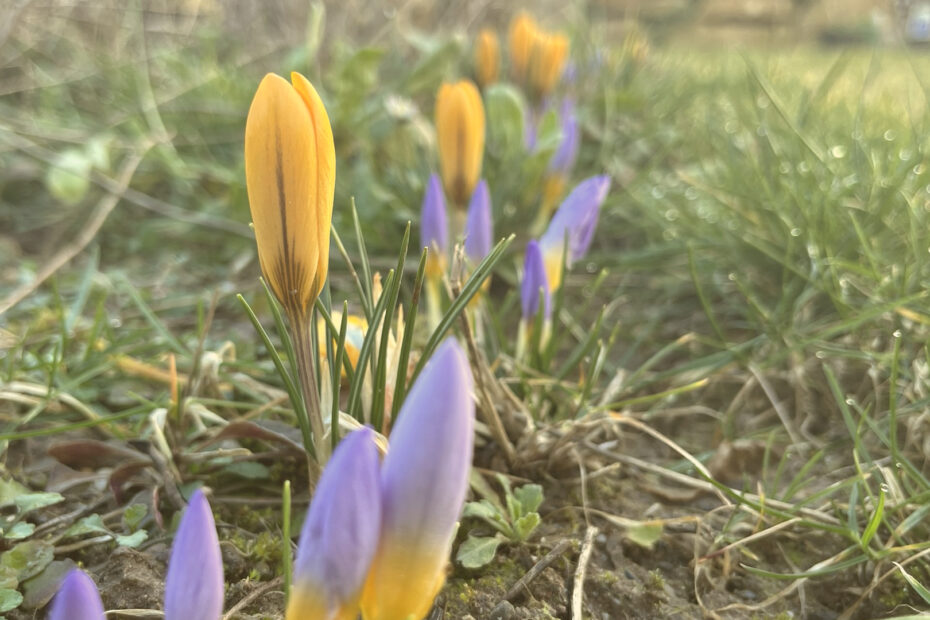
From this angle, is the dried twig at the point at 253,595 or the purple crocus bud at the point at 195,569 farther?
the dried twig at the point at 253,595

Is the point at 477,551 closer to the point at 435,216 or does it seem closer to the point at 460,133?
the point at 435,216

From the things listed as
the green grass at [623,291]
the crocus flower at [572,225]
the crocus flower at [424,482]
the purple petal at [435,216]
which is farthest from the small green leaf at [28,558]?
the crocus flower at [572,225]

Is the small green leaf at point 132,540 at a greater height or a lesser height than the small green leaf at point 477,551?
→ greater

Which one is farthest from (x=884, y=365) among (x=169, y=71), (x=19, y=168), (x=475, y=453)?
(x=169, y=71)

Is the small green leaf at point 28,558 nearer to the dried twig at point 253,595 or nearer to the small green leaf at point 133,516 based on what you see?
the small green leaf at point 133,516

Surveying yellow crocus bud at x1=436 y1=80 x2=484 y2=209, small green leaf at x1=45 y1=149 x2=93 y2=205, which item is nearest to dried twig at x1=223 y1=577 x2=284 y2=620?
yellow crocus bud at x1=436 y1=80 x2=484 y2=209

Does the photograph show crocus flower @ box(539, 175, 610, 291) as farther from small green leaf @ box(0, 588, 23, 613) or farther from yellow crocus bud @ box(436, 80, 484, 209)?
small green leaf @ box(0, 588, 23, 613)

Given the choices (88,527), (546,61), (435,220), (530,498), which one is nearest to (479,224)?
(435,220)
